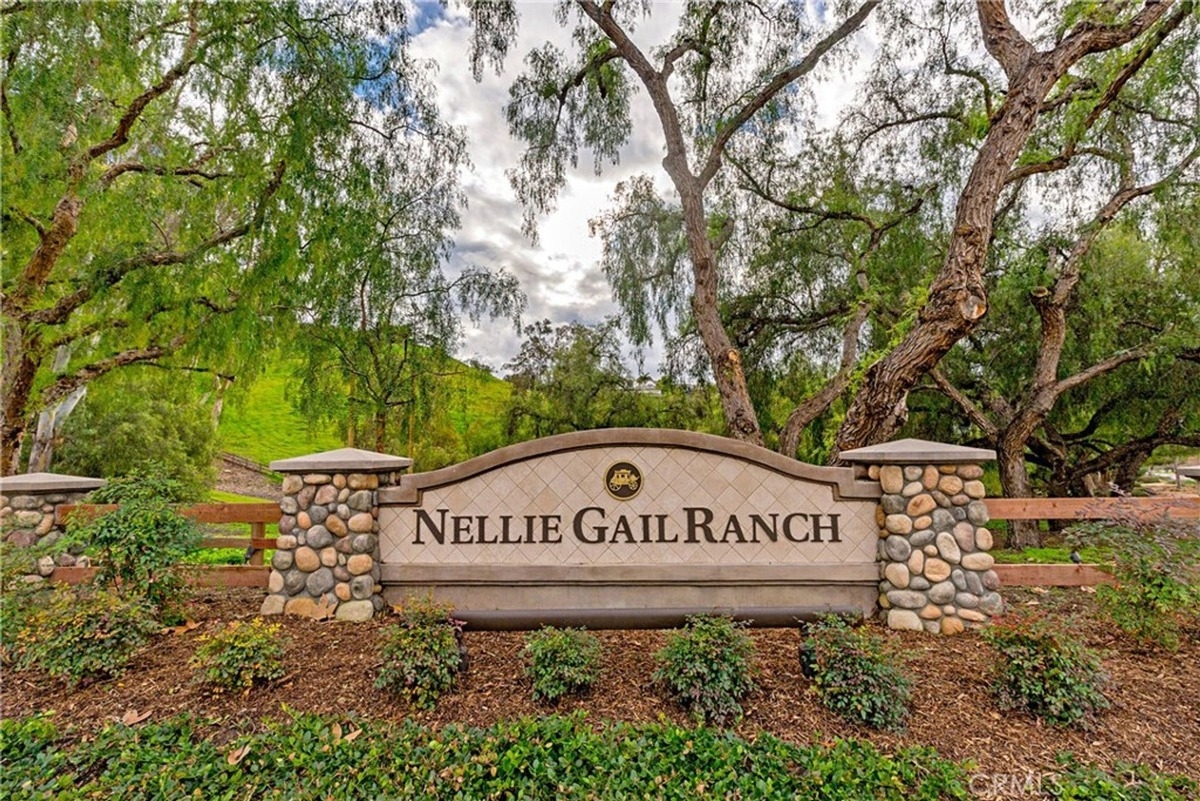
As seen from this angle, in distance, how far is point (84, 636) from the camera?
322 centimetres

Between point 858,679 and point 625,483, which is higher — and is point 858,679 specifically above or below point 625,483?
below

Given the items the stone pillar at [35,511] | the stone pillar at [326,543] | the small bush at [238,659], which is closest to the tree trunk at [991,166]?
the stone pillar at [326,543]

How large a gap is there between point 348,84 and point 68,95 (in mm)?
2618

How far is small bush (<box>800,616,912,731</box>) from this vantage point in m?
2.70

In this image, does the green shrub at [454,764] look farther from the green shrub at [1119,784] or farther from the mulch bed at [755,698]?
the green shrub at [1119,784]

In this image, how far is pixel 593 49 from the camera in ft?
26.3

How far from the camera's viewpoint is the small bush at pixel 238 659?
2.96 meters

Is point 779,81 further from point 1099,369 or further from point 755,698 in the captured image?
point 755,698

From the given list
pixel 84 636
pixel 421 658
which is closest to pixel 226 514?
pixel 84 636

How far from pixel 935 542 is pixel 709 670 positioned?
207 cm

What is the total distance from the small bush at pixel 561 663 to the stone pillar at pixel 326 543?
1536 mm

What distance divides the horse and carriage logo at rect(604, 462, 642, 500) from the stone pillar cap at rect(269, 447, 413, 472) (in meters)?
1.48

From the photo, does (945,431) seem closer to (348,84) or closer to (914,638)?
(914,638)

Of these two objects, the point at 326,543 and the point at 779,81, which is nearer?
the point at 326,543
